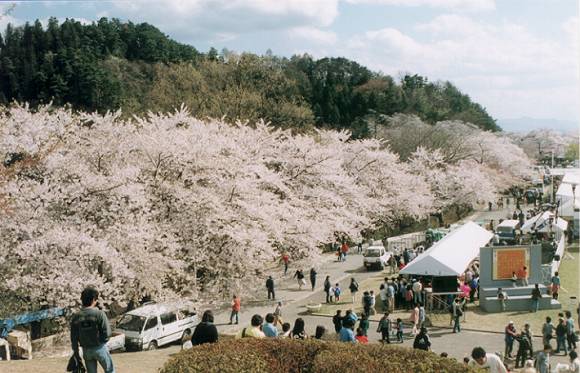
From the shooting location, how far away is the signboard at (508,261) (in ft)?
69.9

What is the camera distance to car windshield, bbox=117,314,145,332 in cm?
1597

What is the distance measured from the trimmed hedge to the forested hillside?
1368 inches

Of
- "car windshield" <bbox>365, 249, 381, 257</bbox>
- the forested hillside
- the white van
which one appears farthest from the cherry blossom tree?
the forested hillside

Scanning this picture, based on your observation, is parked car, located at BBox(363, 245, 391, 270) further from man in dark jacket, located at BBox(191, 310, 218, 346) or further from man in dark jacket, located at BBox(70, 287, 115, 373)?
man in dark jacket, located at BBox(70, 287, 115, 373)

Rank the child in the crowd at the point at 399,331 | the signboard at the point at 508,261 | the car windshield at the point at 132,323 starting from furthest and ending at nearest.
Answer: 1. the signboard at the point at 508,261
2. the child in the crowd at the point at 399,331
3. the car windshield at the point at 132,323

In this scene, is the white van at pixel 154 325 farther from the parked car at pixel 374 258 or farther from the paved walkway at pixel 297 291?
the parked car at pixel 374 258

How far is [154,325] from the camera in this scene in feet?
53.5

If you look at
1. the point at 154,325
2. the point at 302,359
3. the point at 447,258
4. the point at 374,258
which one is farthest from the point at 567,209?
the point at 302,359

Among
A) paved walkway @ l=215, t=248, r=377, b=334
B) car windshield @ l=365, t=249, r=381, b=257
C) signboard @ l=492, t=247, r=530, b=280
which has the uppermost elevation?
signboard @ l=492, t=247, r=530, b=280

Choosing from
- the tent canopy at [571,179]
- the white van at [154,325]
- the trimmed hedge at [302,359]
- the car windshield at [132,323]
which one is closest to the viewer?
the trimmed hedge at [302,359]

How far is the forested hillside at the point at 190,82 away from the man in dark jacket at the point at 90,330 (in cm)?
3607

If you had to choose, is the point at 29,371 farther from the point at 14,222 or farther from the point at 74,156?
the point at 74,156

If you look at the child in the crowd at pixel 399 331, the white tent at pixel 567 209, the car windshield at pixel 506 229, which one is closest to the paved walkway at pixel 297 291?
the child in the crowd at pixel 399 331

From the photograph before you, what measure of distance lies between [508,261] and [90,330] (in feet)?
60.5
